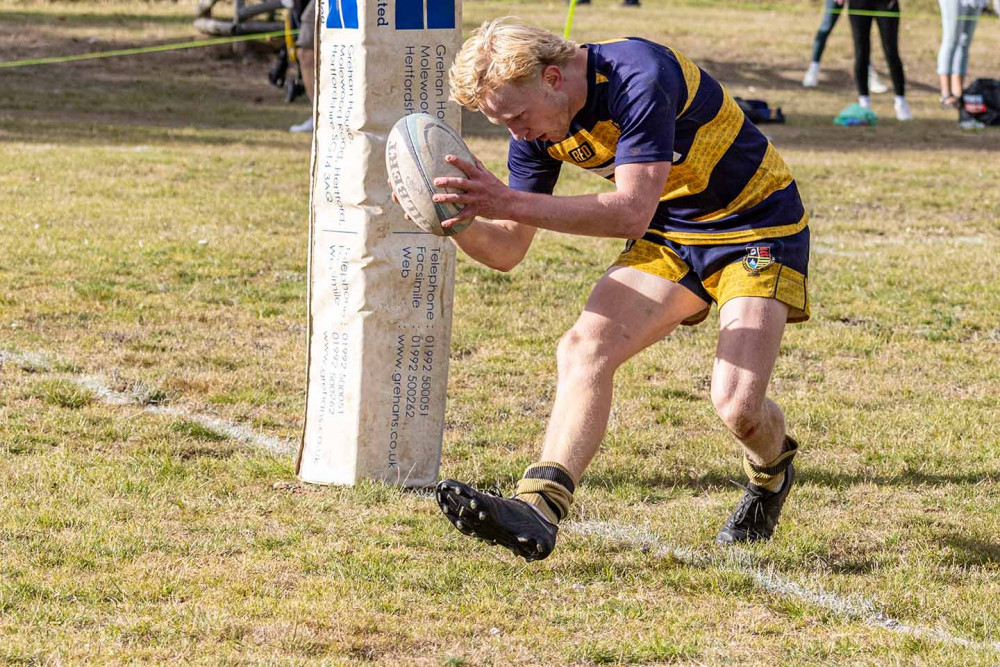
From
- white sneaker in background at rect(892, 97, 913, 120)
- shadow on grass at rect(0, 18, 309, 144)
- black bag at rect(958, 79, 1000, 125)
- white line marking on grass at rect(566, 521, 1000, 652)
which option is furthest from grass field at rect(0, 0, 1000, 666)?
white sneaker in background at rect(892, 97, 913, 120)

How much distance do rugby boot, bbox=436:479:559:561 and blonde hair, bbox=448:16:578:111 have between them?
1.09 meters

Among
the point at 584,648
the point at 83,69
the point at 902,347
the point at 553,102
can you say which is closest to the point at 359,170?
the point at 553,102

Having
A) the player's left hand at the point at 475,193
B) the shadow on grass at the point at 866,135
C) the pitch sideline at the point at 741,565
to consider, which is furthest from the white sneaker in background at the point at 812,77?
the player's left hand at the point at 475,193

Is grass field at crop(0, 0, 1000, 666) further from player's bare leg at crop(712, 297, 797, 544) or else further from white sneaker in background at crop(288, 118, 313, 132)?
white sneaker in background at crop(288, 118, 313, 132)

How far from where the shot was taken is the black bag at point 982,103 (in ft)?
53.1

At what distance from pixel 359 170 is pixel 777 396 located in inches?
95.3

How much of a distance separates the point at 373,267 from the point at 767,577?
170 cm

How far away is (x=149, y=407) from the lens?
568cm

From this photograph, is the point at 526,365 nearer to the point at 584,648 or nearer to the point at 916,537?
the point at 916,537

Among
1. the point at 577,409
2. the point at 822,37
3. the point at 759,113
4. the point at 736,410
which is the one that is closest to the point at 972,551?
the point at 736,410

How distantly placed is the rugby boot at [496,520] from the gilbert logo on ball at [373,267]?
107 cm

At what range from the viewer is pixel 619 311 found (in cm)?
414

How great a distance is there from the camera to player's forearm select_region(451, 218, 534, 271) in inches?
165

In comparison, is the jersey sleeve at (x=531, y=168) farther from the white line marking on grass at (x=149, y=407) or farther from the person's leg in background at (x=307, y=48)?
the person's leg in background at (x=307, y=48)
